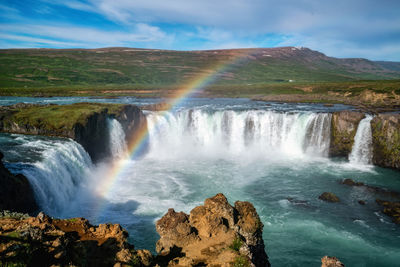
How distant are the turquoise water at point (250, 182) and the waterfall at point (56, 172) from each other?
0.16 m

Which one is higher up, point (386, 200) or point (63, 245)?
point (63, 245)

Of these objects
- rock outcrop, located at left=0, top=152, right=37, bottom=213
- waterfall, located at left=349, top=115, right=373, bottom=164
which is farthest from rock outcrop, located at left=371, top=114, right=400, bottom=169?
rock outcrop, located at left=0, top=152, right=37, bottom=213

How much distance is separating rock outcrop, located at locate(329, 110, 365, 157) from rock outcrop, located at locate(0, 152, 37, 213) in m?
35.2

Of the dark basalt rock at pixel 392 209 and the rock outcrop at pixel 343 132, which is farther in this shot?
the rock outcrop at pixel 343 132

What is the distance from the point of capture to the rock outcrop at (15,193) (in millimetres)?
15281

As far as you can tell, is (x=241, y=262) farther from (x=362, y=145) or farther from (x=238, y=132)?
(x=238, y=132)

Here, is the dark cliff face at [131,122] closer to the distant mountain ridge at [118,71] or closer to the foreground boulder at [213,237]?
the foreground boulder at [213,237]

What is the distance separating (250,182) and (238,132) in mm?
14940

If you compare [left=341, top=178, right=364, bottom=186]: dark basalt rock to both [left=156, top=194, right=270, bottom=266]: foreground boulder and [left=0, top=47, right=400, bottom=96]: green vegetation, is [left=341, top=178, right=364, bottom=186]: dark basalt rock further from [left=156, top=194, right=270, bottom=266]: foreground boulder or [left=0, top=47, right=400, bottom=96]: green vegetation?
[left=0, top=47, right=400, bottom=96]: green vegetation

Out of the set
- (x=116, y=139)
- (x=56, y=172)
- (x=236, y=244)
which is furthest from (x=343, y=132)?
(x=56, y=172)

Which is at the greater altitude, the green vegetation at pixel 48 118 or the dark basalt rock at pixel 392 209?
the green vegetation at pixel 48 118

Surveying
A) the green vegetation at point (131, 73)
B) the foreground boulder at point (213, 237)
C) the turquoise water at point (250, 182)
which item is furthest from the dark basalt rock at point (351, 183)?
the green vegetation at point (131, 73)

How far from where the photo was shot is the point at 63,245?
24.0 ft

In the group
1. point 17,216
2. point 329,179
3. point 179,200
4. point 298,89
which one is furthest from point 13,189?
point 298,89
